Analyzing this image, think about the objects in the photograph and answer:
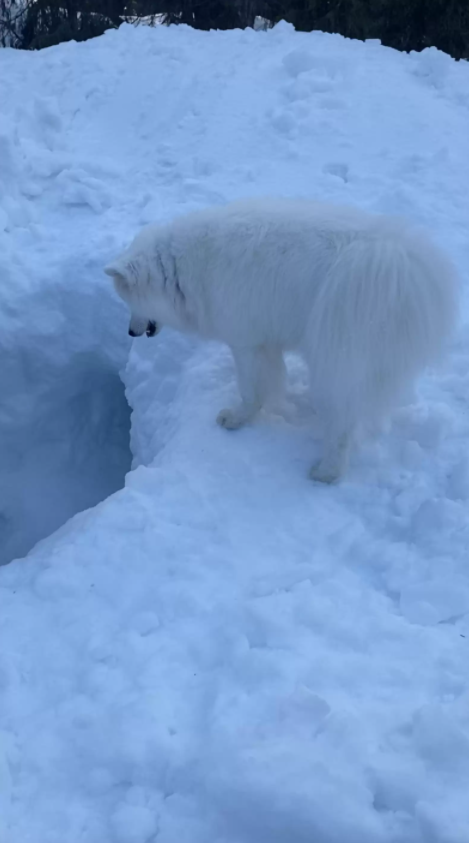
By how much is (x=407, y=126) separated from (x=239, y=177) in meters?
1.82

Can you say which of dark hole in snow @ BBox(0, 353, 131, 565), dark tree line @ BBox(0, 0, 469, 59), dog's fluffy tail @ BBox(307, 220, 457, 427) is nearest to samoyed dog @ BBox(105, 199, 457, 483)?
dog's fluffy tail @ BBox(307, 220, 457, 427)

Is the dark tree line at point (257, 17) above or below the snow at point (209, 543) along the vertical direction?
above

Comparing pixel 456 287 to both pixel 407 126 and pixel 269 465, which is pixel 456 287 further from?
pixel 407 126

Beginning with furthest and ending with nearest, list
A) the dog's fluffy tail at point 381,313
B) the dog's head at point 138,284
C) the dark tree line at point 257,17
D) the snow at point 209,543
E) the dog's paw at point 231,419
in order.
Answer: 1. the dark tree line at point 257,17
2. the dog's paw at point 231,419
3. the dog's head at point 138,284
4. the dog's fluffy tail at point 381,313
5. the snow at point 209,543

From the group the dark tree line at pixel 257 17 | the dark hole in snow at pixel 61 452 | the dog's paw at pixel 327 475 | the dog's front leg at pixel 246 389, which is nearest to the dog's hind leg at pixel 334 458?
the dog's paw at pixel 327 475

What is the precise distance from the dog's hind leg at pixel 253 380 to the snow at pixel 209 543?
0.37ft

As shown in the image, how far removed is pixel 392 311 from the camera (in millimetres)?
3213

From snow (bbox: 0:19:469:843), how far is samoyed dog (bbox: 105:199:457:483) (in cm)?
39

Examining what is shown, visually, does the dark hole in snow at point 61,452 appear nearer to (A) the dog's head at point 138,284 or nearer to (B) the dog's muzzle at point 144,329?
(B) the dog's muzzle at point 144,329

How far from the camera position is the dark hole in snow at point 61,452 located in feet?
19.2

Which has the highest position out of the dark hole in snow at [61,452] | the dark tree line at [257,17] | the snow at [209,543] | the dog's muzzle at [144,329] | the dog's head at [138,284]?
the dark tree line at [257,17]

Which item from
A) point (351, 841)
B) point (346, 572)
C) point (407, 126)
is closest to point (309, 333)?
point (346, 572)

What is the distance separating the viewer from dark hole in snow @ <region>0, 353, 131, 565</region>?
5855 mm

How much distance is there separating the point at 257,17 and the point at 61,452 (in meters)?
10.5
